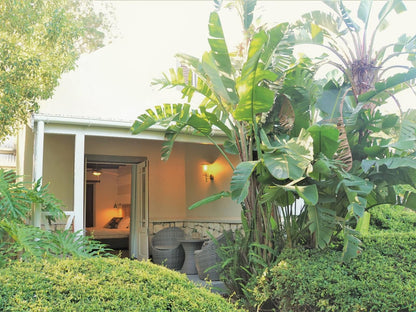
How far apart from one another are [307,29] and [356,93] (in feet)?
4.12

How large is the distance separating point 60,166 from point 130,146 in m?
1.78

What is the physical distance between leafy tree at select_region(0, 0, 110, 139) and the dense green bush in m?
3.80

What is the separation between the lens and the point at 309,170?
4586 mm

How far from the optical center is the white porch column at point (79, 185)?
6395 mm

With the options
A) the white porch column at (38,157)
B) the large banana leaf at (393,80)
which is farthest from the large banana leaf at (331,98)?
the white porch column at (38,157)

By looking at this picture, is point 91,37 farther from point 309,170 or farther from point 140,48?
point 309,170

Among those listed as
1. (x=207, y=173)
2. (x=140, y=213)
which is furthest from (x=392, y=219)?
(x=140, y=213)

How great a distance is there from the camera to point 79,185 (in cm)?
653

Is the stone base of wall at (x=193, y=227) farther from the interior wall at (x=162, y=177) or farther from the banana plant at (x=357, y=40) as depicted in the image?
the banana plant at (x=357, y=40)

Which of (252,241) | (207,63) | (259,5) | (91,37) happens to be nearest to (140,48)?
(259,5)

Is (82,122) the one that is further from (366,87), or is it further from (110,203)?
(110,203)

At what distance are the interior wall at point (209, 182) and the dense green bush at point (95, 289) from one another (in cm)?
538

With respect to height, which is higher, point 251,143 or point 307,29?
point 307,29

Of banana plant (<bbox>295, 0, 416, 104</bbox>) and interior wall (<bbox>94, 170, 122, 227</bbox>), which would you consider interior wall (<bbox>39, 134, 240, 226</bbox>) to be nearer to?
banana plant (<bbox>295, 0, 416, 104</bbox>)
